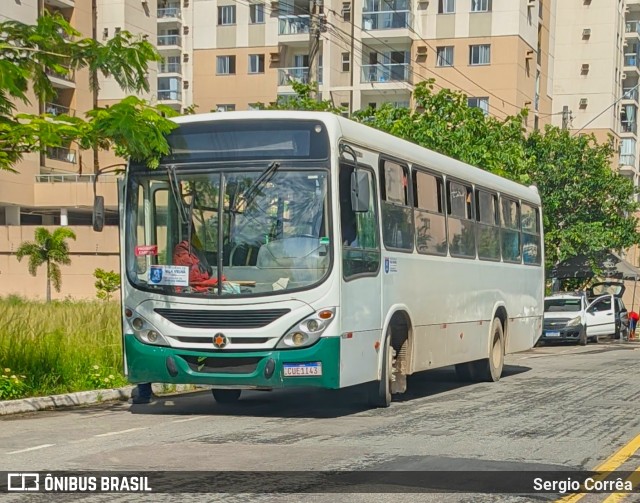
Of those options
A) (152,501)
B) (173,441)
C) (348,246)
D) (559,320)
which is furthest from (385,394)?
(559,320)

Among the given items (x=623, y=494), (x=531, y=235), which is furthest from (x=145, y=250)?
(x=531, y=235)

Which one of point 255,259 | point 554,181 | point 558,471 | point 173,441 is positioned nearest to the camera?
point 558,471

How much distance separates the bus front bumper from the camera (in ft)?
39.7

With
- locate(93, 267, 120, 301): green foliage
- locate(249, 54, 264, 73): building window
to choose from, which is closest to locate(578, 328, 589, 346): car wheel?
locate(93, 267, 120, 301): green foliage

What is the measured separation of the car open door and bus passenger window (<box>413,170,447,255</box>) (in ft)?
82.8

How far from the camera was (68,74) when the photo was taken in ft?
45.0

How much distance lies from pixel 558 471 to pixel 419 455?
1256mm

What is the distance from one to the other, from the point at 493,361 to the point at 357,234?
6617mm

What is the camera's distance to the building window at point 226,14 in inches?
2616

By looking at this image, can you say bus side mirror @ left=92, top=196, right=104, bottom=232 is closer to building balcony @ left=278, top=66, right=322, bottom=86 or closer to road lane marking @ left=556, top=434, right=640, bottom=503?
road lane marking @ left=556, top=434, right=640, bottom=503

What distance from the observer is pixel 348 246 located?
12.5 metres

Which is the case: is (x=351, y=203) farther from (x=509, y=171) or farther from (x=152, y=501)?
(x=509, y=171)

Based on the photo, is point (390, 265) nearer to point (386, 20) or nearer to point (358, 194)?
point (358, 194)

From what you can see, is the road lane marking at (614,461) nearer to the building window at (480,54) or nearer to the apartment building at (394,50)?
the apartment building at (394,50)
